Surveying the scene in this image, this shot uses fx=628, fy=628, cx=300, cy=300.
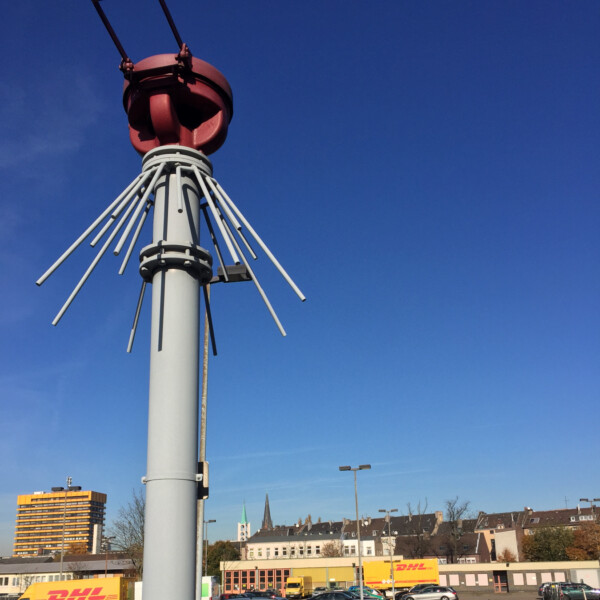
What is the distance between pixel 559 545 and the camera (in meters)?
77.4

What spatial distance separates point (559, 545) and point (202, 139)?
8229 centimetres

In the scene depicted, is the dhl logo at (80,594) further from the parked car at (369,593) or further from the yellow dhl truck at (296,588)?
the yellow dhl truck at (296,588)

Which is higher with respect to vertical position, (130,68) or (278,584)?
(130,68)

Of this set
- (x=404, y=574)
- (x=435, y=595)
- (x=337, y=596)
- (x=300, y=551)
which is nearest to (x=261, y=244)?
(x=337, y=596)

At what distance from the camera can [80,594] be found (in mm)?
34375

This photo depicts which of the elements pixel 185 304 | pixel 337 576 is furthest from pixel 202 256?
pixel 337 576

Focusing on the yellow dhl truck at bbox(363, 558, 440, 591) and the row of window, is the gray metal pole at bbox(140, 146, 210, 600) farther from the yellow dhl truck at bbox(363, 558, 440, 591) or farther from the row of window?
the row of window

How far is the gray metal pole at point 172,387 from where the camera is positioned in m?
7.97

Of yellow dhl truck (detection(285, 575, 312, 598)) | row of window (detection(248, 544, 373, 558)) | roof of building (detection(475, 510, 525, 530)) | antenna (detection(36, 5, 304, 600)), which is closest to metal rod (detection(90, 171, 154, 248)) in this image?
antenna (detection(36, 5, 304, 600))

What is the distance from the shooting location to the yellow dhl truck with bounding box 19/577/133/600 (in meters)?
33.8

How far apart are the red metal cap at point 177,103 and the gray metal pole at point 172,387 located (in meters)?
0.41

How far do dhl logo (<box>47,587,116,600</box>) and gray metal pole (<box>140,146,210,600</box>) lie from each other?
2968 cm

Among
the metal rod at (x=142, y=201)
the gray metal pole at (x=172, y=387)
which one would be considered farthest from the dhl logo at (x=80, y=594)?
the metal rod at (x=142, y=201)

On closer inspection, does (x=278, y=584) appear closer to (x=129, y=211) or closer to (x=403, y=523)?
(x=403, y=523)
